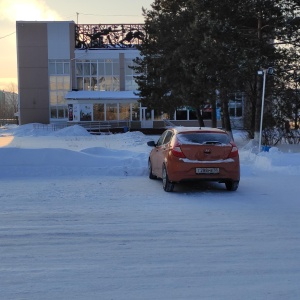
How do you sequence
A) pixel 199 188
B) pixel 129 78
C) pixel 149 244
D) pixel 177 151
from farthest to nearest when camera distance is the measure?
pixel 129 78 < pixel 199 188 < pixel 177 151 < pixel 149 244

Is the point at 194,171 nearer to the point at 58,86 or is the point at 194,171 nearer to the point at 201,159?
the point at 201,159

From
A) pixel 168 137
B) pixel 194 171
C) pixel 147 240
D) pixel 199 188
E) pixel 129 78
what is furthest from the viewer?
pixel 129 78

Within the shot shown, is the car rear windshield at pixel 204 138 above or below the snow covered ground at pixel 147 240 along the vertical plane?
above

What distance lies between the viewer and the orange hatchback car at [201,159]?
10375mm

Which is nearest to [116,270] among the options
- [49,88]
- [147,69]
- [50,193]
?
[50,193]

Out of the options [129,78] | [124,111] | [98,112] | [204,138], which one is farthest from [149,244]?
[129,78]

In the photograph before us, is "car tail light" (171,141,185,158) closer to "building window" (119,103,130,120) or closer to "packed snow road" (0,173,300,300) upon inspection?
"packed snow road" (0,173,300,300)

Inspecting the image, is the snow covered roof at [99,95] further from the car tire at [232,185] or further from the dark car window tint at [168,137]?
the car tire at [232,185]

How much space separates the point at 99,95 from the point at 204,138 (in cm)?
3954

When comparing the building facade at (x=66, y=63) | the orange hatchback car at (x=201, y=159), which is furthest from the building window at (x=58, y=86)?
the orange hatchback car at (x=201, y=159)

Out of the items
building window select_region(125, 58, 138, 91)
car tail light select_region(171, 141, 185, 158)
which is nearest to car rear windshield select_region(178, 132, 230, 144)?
car tail light select_region(171, 141, 185, 158)

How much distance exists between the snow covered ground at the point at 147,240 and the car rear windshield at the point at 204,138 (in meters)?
1.23

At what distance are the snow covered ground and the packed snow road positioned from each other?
0.05 ft

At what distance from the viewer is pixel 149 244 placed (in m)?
6.11
